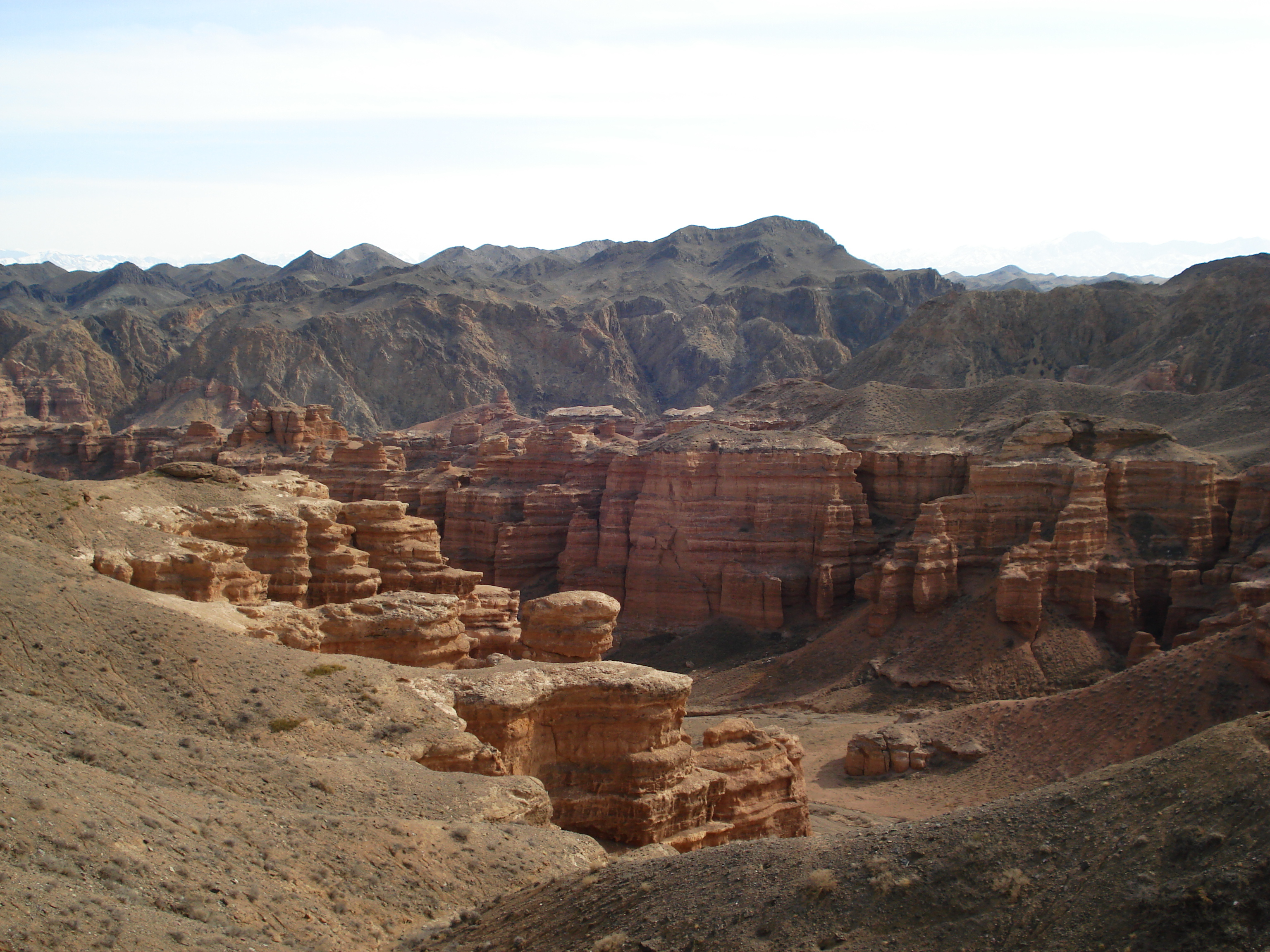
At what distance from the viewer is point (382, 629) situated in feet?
94.3

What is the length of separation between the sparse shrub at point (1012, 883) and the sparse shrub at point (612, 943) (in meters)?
4.23

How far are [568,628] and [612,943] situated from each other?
58.7ft

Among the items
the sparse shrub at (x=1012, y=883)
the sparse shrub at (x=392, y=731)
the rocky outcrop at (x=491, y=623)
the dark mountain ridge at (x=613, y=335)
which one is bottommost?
the rocky outcrop at (x=491, y=623)

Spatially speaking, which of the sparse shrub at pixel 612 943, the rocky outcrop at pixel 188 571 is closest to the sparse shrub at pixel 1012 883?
the sparse shrub at pixel 612 943

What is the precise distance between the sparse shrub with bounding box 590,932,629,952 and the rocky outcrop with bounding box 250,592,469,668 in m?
13.8

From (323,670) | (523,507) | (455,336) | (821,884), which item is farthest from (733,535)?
(455,336)

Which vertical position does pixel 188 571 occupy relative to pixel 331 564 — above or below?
above

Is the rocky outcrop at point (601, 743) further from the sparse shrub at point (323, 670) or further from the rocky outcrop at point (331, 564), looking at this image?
the rocky outcrop at point (331, 564)

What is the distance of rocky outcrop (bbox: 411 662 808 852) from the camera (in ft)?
77.6

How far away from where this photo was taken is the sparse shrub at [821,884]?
45.6ft

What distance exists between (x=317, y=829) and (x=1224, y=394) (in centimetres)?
6668

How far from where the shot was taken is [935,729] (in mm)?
39281

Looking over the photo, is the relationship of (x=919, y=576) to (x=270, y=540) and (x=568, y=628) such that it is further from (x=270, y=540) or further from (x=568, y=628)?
(x=270, y=540)

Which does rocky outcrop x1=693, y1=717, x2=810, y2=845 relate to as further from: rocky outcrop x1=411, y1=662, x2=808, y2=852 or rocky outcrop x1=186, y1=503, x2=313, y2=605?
rocky outcrop x1=186, y1=503, x2=313, y2=605
